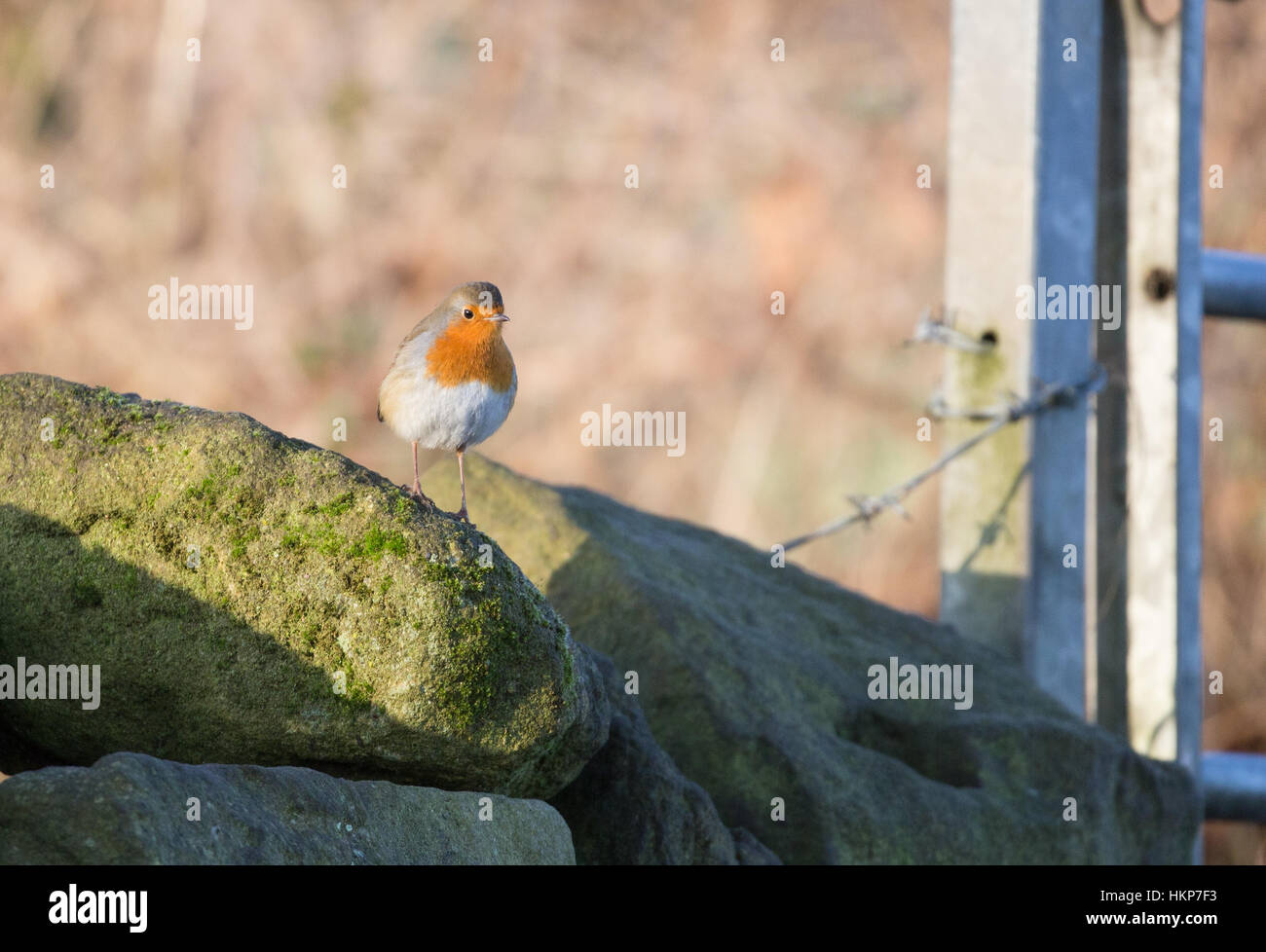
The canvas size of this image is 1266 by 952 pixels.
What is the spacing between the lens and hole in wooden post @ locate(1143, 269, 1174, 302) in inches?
171

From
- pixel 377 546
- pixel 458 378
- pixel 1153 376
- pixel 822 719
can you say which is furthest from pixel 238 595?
pixel 1153 376

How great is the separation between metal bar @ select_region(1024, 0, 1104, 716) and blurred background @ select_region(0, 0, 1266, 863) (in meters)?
4.63

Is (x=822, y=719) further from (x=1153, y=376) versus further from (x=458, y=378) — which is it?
(x=1153, y=376)

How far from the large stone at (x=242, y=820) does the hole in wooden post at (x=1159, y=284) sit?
302 cm

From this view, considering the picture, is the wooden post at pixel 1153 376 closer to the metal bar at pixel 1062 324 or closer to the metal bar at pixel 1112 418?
the metal bar at pixel 1112 418

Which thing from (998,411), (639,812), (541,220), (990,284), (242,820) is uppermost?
(541,220)

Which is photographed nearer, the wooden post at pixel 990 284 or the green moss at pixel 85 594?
the green moss at pixel 85 594

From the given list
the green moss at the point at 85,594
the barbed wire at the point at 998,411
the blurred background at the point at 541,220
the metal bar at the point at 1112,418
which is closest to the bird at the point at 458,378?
the green moss at the point at 85,594

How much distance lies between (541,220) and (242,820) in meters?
10.3

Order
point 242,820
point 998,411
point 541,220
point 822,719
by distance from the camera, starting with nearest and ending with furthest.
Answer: point 242,820 < point 822,719 < point 998,411 < point 541,220

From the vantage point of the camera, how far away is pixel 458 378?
9.52 feet

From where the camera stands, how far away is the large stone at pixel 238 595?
86.8 inches

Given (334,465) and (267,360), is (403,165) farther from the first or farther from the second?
(334,465)
